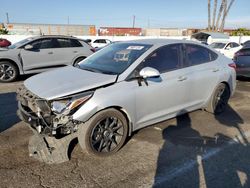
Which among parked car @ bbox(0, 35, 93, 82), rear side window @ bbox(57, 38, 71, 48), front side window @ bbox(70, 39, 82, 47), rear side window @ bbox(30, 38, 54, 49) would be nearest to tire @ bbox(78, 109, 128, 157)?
parked car @ bbox(0, 35, 93, 82)

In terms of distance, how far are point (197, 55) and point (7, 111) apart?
4140 millimetres

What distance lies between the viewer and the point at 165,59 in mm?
4195

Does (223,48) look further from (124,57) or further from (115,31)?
(115,31)

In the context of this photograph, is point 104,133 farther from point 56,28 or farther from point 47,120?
point 56,28

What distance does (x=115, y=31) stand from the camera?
53.0 m

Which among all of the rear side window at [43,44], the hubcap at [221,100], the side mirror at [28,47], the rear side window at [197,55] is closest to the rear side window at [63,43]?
the rear side window at [43,44]

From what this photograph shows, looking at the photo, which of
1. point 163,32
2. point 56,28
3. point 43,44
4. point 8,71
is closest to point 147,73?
point 8,71

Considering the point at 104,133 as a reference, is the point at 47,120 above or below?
above

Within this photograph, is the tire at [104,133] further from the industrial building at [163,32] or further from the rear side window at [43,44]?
the industrial building at [163,32]

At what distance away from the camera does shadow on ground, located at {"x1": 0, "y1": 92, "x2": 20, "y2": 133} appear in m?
4.67

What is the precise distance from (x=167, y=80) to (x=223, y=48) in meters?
14.9

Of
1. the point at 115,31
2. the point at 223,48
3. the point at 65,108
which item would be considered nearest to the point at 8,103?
the point at 65,108

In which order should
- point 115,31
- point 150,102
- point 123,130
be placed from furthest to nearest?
point 115,31 < point 150,102 < point 123,130

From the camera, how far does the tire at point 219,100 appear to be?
5169 mm
